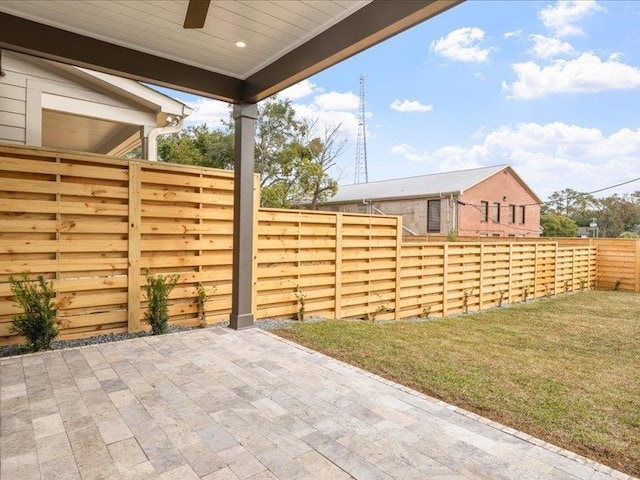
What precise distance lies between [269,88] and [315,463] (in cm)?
341

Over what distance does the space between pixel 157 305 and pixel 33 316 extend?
1.10 m

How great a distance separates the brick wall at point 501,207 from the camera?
1811 cm

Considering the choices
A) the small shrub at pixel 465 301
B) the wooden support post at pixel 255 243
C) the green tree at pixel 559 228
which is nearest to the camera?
the wooden support post at pixel 255 243

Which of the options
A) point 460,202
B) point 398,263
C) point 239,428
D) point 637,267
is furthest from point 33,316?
point 460,202

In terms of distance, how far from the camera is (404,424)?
2.36 metres

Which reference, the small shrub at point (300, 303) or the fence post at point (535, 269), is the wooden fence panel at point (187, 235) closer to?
the small shrub at point (300, 303)

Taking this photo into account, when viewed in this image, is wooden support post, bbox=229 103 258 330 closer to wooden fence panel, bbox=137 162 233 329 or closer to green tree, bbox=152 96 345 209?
wooden fence panel, bbox=137 162 233 329

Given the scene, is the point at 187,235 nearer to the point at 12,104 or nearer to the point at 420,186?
the point at 12,104

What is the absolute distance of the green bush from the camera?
3.57 meters

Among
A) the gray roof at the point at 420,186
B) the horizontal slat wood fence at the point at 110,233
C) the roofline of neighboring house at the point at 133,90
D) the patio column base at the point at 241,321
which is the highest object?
the gray roof at the point at 420,186

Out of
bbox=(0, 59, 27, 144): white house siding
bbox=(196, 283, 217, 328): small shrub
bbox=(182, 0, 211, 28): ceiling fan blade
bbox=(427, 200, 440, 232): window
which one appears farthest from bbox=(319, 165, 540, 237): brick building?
bbox=(182, 0, 211, 28): ceiling fan blade

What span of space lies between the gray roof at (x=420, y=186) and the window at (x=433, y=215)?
0.51 m

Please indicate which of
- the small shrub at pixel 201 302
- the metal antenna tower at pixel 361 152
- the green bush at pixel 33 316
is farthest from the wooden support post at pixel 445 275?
the metal antenna tower at pixel 361 152

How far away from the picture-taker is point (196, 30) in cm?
325
